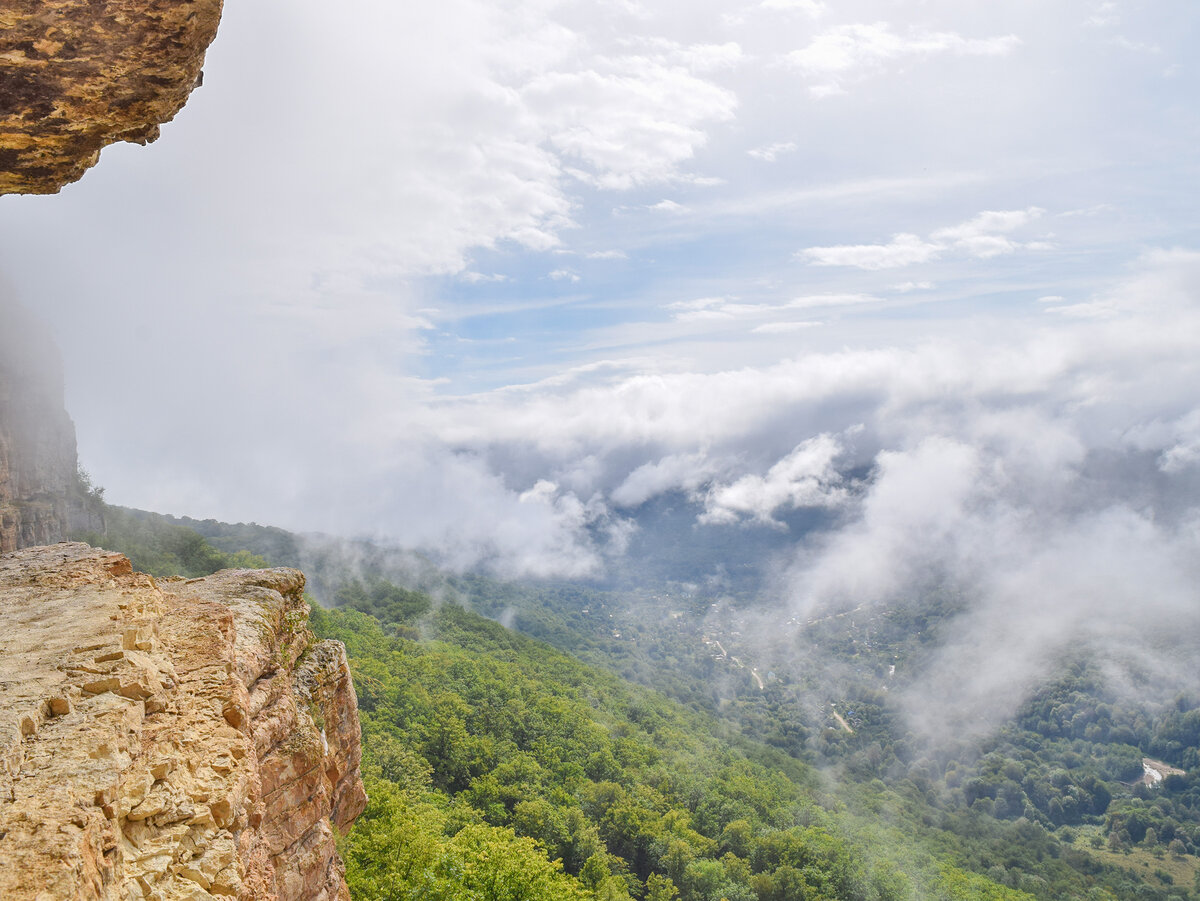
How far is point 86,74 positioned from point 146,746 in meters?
7.23

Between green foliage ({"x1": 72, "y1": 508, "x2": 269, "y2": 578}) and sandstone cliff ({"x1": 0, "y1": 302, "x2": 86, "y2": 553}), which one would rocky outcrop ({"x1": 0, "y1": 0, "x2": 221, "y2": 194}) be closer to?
sandstone cliff ({"x1": 0, "y1": 302, "x2": 86, "y2": 553})

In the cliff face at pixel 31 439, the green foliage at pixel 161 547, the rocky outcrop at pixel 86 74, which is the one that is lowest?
the green foliage at pixel 161 547

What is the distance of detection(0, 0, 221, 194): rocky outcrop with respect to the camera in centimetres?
596

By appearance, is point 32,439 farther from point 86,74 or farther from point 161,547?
point 86,74

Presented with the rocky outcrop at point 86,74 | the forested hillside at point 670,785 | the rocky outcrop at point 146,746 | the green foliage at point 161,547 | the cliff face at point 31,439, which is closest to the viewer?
the rocky outcrop at point 146,746

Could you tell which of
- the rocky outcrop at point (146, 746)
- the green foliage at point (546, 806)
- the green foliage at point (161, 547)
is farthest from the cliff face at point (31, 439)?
the rocky outcrop at point (146, 746)

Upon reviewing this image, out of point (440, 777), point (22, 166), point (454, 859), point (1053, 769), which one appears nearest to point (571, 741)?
point (440, 777)

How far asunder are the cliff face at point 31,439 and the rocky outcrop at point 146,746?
57.8 metres

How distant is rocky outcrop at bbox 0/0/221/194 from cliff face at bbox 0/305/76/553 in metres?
61.0

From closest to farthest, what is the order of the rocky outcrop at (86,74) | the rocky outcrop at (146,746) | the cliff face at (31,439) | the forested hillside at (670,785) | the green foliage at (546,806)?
1. the rocky outcrop at (146,746)
2. the rocky outcrop at (86,74)
3. the green foliage at (546,806)
4. the forested hillside at (670,785)
5. the cliff face at (31,439)

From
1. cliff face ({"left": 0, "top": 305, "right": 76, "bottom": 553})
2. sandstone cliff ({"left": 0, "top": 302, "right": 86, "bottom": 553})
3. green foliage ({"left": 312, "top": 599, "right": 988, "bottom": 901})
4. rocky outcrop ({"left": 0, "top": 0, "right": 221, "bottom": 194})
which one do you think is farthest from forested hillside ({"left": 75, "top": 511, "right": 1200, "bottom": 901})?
rocky outcrop ({"left": 0, "top": 0, "right": 221, "bottom": 194})

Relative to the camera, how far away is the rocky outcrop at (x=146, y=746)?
5.09 metres

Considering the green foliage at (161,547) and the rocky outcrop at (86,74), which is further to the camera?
the green foliage at (161,547)

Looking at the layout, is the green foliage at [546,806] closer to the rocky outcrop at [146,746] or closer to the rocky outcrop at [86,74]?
the rocky outcrop at [146,746]
